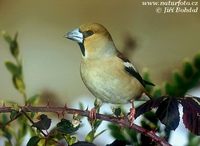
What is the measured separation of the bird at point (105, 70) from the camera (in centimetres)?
83

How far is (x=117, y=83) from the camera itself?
2.83 ft

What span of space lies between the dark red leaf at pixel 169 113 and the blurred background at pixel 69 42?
79 centimetres

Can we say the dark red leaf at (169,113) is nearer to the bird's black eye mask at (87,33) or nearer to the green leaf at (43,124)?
the green leaf at (43,124)

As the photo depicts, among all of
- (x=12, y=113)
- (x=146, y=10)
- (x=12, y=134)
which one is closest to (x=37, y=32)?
(x=146, y=10)

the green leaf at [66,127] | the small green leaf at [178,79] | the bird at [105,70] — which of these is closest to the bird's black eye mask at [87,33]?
the bird at [105,70]

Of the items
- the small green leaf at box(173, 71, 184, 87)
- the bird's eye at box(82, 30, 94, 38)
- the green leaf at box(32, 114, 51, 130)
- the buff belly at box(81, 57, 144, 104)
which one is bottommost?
the buff belly at box(81, 57, 144, 104)

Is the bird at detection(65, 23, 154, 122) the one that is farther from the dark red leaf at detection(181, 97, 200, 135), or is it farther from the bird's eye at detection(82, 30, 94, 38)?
the dark red leaf at detection(181, 97, 200, 135)

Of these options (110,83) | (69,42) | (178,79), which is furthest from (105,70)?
(69,42)

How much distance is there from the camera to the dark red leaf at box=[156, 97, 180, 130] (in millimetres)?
480

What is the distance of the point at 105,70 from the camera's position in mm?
873

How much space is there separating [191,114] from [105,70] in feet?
1.28

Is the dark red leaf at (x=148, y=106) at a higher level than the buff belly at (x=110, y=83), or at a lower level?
higher

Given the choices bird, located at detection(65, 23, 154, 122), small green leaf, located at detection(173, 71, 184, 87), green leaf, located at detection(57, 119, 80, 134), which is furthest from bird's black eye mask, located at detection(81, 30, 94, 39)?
green leaf, located at detection(57, 119, 80, 134)

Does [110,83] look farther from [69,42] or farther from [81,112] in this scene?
[69,42]
